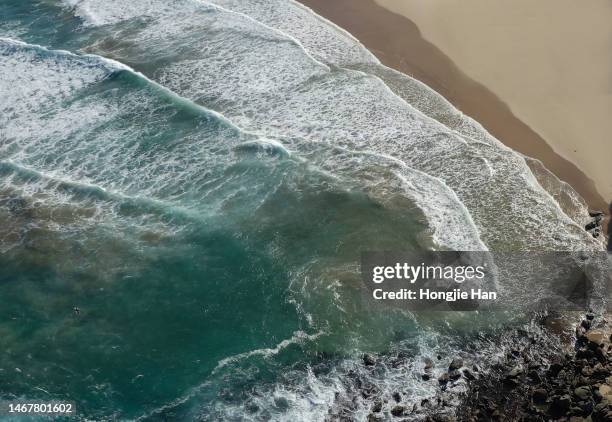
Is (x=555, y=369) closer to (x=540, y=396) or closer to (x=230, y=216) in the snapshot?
(x=540, y=396)

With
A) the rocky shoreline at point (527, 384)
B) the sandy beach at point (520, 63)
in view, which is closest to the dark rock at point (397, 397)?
the rocky shoreline at point (527, 384)

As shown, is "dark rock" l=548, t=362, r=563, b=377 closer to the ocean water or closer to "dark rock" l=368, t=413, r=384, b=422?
the ocean water

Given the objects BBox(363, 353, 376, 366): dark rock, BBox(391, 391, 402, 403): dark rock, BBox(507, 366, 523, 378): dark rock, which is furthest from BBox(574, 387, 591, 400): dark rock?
BBox(363, 353, 376, 366): dark rock

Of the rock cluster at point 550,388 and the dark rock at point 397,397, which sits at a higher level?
the rock cluster at point 550,388

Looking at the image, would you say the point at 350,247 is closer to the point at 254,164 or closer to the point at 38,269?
the point at 254,164

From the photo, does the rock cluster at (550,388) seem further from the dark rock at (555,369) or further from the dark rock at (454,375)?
the dark rock at (454,375)

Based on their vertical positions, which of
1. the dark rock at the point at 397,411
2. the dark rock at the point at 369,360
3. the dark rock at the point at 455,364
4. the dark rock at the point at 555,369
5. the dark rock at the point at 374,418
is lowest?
the dark rock at the point at 374,418

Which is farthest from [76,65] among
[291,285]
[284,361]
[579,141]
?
[579,141]
